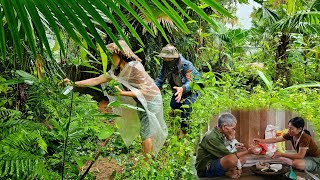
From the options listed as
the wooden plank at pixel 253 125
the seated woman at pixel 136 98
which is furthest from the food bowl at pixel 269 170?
the seated woman at pixel 136 98

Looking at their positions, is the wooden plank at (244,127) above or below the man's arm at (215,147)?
above

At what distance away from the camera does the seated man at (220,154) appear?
1754mm

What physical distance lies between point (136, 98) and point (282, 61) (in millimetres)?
4477

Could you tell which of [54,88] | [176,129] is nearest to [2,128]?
[54,88]

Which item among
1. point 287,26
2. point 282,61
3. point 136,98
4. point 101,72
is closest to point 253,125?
point 136,98

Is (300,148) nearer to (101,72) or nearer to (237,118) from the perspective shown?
(237,118)

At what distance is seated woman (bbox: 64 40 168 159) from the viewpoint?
11.3 ft

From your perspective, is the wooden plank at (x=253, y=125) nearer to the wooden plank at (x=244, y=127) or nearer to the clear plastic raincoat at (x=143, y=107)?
the wooden plank at (x=244, y=127)

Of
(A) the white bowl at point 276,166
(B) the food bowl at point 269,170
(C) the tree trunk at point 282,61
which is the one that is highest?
(C) the tree trunk at point 282,61

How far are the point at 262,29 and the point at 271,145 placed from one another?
25.4 ft

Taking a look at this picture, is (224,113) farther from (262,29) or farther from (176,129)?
(262,29)

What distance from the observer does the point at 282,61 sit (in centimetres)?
734

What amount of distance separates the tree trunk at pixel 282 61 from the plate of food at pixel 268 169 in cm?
564

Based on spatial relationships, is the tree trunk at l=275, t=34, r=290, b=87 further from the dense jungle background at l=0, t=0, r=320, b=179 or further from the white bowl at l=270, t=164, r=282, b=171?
the white bowl at l=270, t=164, r=282, b=171
